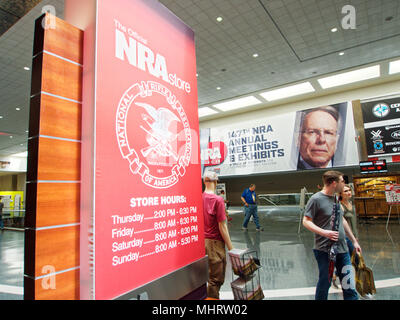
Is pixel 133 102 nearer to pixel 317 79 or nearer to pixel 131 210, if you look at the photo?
pixel 131 210

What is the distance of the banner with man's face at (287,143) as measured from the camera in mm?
11023

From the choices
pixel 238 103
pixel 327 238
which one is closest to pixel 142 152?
pixel 327 238

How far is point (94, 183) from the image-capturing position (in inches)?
42.0

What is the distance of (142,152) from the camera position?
4.42 ft

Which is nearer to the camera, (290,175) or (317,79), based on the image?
(317,79)

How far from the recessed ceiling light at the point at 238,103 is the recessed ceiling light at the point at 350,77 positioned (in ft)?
12.1

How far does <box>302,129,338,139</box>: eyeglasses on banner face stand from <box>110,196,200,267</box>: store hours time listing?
37.0ft

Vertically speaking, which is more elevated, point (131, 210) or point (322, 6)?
point (322, 6)

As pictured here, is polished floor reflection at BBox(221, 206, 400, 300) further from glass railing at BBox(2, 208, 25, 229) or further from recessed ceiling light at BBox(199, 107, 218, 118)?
glass railing at BBox(2, 208, 25, 229)

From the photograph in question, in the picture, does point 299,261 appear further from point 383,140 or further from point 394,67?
point 394,67

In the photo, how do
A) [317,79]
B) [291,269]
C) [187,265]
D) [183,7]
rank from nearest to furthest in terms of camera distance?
1. [187,265]
2. [291,269]
3. [183,7]
4. [317,79]

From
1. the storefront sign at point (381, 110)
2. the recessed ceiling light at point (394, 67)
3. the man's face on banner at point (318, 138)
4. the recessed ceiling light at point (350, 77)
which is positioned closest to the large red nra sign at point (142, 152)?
the man's face on banner at point (318, 138)

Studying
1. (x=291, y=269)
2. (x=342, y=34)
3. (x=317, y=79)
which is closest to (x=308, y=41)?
(x=342, y=34)

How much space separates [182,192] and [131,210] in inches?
18.4
